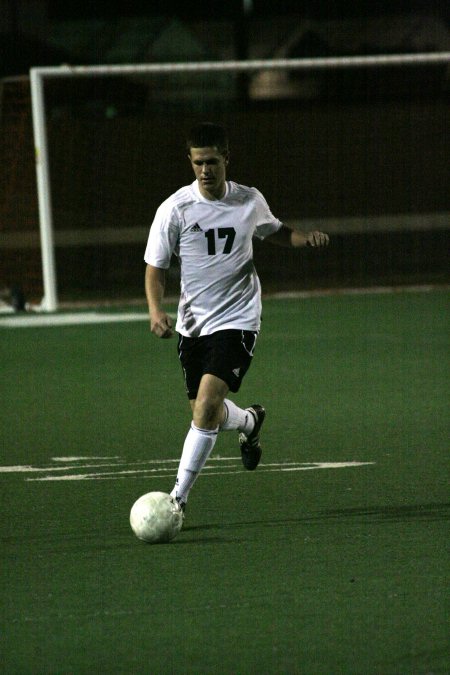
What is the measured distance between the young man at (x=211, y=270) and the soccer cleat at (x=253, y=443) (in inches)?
23.2

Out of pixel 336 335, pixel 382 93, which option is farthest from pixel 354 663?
pixel 382 93

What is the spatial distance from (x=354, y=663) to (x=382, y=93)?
3904 centimetres

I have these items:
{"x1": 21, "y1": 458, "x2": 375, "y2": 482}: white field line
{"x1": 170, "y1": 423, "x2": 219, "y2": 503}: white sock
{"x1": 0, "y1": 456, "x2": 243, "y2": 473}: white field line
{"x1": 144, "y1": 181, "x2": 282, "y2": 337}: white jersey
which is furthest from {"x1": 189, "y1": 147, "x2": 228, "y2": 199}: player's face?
{"x1": 0, "y1": 456, "x2": 243, "y2": 473}: white field line

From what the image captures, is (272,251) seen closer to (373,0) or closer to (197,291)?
(197,291)

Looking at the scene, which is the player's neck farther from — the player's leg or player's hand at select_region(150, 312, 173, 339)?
the player's leg

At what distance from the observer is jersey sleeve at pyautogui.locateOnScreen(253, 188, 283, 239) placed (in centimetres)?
728

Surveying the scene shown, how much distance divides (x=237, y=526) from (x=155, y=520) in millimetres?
558

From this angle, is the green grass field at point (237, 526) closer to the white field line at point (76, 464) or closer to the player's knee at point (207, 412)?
the white field line at point (76, 464)

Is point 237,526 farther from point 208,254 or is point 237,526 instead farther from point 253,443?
point 208,254

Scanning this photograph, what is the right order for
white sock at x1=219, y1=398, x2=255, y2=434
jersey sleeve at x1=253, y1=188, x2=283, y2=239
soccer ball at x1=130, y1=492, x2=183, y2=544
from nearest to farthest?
soccer ball at x1=130, y1=492, x2=183, y2=544 → jersey sleeve at x1=253, y1=188, x2=283, y2=239 → white sock at x1=219, y1=398, x2=255, y2=434

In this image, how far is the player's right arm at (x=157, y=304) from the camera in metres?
6.75

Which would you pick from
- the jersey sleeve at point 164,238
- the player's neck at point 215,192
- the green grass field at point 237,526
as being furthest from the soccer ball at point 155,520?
the player's neck at point 215,192

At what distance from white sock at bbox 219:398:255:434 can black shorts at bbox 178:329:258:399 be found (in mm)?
315

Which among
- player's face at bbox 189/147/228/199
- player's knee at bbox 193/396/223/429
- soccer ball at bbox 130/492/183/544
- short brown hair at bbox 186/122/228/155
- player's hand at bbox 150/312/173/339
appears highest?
short brown hair at bbox 186/122/228/155
